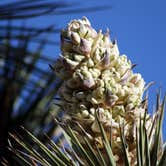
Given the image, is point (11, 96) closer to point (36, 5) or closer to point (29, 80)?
point (29, 80)

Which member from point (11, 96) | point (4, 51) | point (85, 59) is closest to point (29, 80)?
point (11, 96)

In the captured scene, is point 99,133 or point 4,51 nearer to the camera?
point 99,133

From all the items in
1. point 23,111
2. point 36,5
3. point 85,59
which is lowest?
point 23,111

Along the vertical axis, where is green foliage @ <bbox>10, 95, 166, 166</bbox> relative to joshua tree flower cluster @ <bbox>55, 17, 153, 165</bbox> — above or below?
below

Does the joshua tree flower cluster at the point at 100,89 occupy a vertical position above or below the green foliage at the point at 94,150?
above

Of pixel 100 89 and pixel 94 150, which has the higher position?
pixel 100 89

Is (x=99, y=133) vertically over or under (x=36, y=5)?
under

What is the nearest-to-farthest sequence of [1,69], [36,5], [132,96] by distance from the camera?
[132,96] → [36,5] → [1,69]

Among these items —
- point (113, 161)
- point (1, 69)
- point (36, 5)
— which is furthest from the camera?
point (1, 69)
